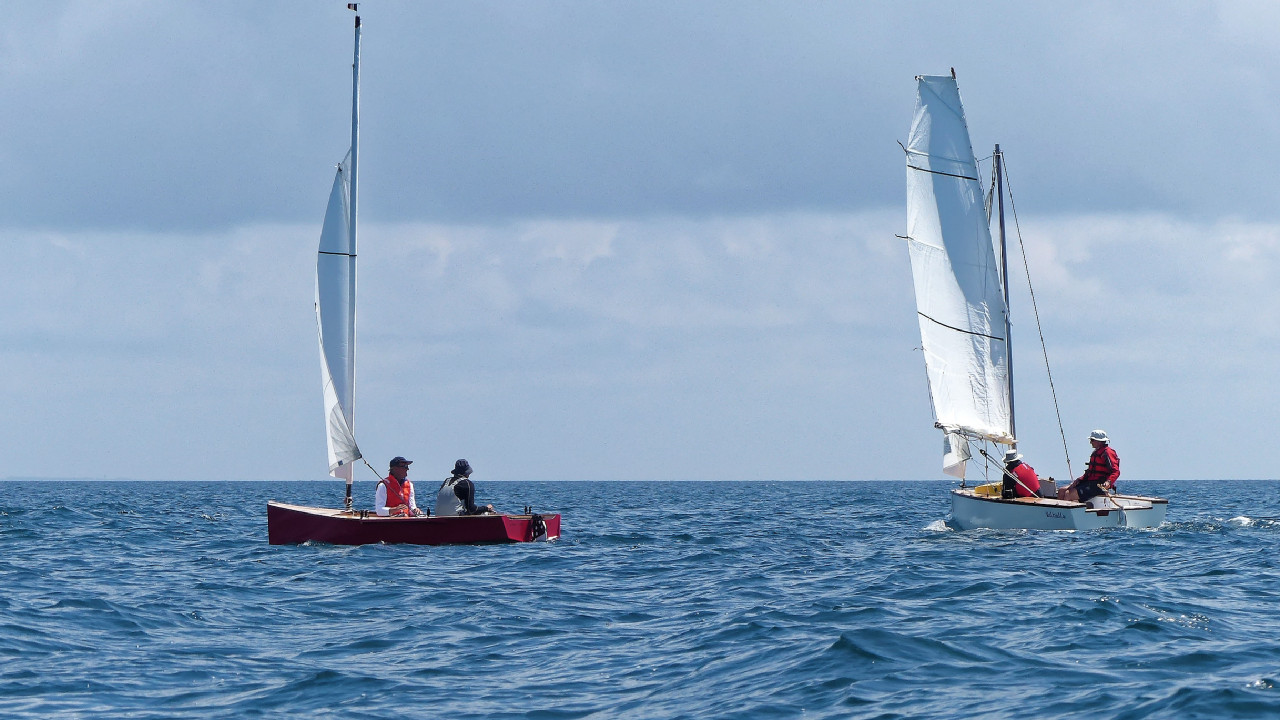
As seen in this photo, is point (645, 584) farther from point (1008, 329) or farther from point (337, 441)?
point (1008, 329)

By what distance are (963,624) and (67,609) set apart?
440 inches

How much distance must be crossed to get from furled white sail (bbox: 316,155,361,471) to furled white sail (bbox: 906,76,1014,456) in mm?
13904

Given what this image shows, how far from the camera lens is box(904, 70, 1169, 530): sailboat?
31453mm

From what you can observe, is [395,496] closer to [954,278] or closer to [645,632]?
[645,632]

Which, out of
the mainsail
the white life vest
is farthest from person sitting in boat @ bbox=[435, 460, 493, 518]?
the mainsail

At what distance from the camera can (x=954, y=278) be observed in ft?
103

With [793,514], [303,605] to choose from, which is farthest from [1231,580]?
[793,514]

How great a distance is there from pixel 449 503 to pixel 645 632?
1093 cm

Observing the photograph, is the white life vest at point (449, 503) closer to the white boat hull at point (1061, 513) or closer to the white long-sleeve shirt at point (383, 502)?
the white long-sleeve shirt at point (383, 502)

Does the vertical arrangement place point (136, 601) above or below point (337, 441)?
below

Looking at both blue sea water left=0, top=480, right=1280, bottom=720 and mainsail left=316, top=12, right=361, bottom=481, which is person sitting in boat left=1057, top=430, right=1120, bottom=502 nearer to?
blue sea water left=0, top=480, right=1280, bottom=720

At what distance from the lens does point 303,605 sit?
1673 cm

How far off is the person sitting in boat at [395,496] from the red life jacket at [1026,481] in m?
13.7

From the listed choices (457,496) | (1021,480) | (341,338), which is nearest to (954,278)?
(1021,480)
